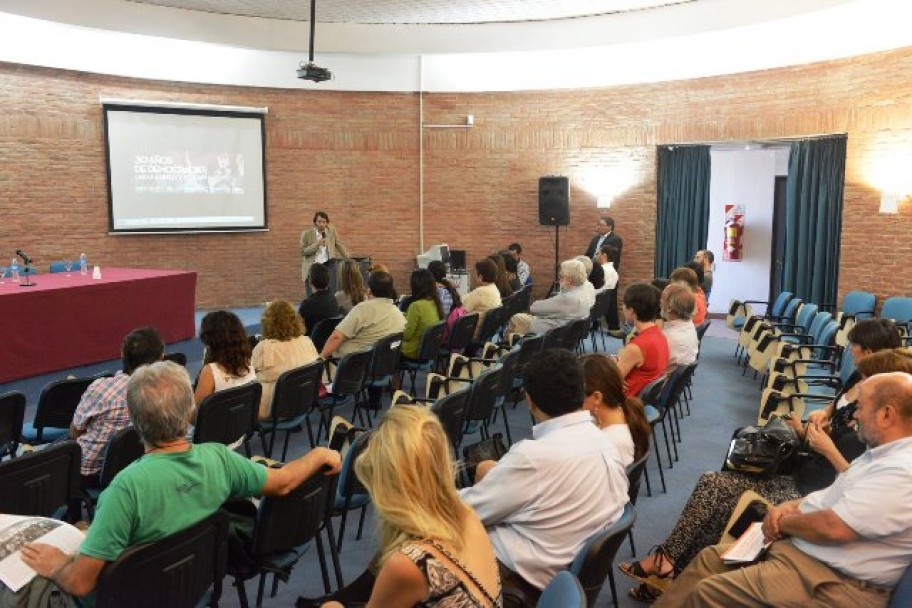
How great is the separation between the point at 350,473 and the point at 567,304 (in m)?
4.19

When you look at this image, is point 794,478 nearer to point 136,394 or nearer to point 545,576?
point 545,576

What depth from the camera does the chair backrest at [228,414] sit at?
13.1ft

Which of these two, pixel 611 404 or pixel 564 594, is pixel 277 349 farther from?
pixel 564 594

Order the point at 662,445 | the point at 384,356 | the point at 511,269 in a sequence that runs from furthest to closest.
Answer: the point at 511,269 < the point at 662,445 < the point at 384,356

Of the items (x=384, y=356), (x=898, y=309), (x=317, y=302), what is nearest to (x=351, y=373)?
(x=384, y=356)

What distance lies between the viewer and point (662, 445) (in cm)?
611

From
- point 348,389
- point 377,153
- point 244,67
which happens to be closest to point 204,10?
point 244,67

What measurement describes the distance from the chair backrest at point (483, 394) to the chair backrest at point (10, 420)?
2.42m

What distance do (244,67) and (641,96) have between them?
20.4ft

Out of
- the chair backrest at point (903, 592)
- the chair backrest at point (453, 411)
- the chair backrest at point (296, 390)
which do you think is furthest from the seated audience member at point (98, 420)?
the chair backrest at point (903, 592)

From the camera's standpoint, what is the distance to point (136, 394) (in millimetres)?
2512

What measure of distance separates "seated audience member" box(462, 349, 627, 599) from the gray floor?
20.8 inches

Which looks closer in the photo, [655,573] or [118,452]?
[118,452]

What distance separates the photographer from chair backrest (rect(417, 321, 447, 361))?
6570mm
